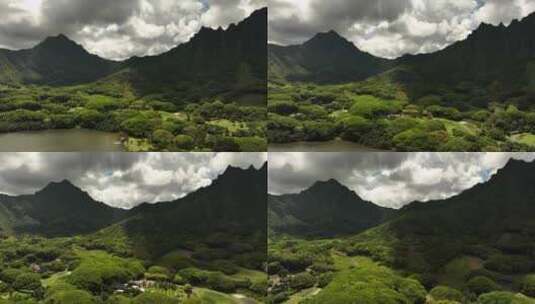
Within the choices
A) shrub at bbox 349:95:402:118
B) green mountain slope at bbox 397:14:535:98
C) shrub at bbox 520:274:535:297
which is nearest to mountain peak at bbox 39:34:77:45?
shrub at bbox 349:95:402:118

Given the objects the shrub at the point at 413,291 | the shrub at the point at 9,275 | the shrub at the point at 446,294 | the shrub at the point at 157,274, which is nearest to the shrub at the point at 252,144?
the shrub at the point at 157,274

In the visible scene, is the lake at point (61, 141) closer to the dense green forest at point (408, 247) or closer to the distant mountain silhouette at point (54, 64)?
the distant mountain silhouette at point (54, 64)

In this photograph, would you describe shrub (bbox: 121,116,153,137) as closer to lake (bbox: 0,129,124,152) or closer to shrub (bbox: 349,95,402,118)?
lake (bbox: 0,129,124,152)

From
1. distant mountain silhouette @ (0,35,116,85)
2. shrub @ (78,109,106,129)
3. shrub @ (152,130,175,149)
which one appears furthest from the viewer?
distant mountain silhouette @ (0,35,116,85)

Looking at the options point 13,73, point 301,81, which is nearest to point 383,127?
point 301,81

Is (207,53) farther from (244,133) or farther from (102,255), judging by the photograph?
(102,255)

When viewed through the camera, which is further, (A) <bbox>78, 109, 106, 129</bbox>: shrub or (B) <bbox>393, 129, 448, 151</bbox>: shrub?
(A) <bbox>78, 109, 106, 129</bbox>: shrub

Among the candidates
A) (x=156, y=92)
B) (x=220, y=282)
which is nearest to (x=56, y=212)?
(x=156, y=92)

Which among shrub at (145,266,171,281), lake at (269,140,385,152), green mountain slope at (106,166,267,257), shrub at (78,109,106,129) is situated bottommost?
shrub at (145,266,171,281)
